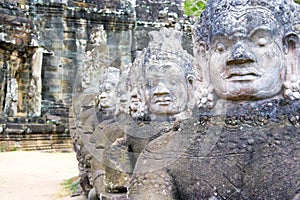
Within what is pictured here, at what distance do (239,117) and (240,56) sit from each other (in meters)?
0.28

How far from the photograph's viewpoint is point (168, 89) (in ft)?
10.9

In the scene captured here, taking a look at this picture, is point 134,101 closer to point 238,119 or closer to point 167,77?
point 167,77

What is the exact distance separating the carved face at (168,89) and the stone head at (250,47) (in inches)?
39.2

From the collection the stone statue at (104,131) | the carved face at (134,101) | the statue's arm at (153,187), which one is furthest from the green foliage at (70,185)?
the statue's arm at (153,187)

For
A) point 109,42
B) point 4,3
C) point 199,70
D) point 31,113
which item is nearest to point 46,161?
point 31,113

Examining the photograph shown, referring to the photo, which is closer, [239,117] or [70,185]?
[239,117]

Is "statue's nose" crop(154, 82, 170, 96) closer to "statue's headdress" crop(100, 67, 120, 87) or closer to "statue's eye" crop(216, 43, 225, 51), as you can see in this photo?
"statue's eye" crop(216, 43, 225, 51)

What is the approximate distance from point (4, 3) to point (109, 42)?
12.9ft

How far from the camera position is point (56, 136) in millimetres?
13406

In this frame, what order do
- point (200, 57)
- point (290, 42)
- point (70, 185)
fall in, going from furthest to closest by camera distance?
point (70, 185)
point (200, 57)
point (290, 42)

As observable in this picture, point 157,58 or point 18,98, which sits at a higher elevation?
point 157,58

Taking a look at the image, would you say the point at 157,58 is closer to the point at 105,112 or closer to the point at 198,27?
the point at 198,27

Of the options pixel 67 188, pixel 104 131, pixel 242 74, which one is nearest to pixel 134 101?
pixel 104 131

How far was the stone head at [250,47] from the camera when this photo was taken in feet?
7.35
